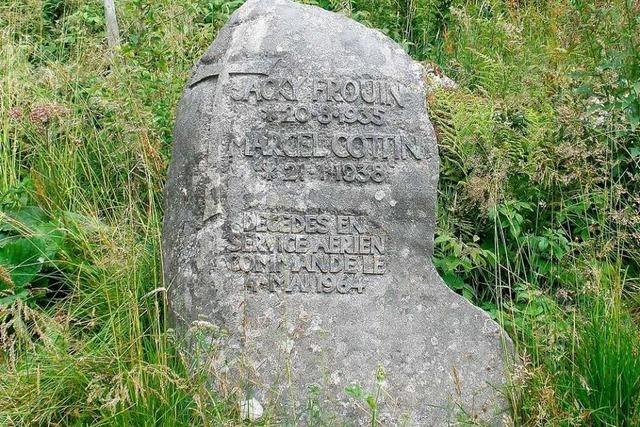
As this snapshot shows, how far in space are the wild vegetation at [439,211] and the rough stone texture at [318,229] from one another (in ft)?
0.75

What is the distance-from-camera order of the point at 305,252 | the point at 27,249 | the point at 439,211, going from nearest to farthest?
the point at 305,252 → the point at 27,249 → the point at 439,211

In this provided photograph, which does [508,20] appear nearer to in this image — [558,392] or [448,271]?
[448,271]

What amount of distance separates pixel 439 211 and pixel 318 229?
1067mm

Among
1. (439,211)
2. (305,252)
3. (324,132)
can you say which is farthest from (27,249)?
(439,211)

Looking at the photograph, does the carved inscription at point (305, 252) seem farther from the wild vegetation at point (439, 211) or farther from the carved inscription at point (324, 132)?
the wild vegetation at point (439, 211)

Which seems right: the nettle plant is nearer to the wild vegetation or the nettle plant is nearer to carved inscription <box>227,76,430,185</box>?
the wild vegetation

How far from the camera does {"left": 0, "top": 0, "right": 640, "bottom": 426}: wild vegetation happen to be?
131 inches

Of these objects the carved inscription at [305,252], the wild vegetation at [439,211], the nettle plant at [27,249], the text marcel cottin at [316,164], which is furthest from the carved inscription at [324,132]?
the nettle plant at [27,249]

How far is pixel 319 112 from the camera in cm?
375

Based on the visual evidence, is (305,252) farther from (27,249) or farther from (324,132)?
(27,249)

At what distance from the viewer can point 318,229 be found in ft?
12.0

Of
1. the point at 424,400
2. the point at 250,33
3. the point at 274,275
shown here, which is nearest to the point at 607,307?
the point at 424,400

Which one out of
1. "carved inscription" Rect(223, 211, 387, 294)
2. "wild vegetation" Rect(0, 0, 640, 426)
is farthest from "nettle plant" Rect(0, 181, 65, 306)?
"carved inscription" Rect(223, 211, 387, 294)

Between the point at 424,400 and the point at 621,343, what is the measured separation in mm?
754
